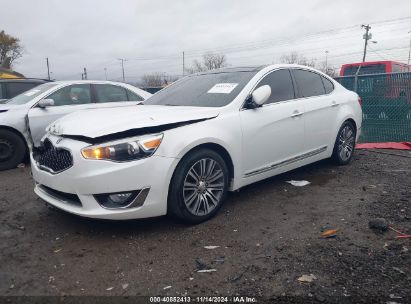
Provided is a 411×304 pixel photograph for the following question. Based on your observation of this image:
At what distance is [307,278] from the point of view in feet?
8.31

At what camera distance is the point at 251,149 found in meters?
3.90

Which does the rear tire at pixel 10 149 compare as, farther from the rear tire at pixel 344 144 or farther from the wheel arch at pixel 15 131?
the rear tire at pixel 344 144

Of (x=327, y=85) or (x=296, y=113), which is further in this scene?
(x=327, y=85)

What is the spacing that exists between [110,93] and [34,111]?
4.85 feet

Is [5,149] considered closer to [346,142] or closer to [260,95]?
[260,95]

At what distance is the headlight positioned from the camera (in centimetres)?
304

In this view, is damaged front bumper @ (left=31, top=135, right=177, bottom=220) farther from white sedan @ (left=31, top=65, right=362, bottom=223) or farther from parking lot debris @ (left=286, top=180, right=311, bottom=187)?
parking lot debris @ (left=286, top=180, right=311, bottom=187)

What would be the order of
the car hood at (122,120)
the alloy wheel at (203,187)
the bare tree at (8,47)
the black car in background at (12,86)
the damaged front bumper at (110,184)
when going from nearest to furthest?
the damaged front bumper at (110,184) < the car hood at (122,120) < the alloy wheel at (203,187) < the black car in background at (12,86) < the bare tree at (8,47)

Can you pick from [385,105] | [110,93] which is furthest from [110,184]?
[385,105]

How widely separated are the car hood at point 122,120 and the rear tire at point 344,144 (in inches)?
101

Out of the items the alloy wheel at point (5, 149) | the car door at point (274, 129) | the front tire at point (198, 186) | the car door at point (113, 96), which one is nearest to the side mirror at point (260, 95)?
the car door at point (274, 129)

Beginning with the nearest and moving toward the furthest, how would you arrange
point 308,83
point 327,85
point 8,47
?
point 308,83 → point 327,85 → point 8,47

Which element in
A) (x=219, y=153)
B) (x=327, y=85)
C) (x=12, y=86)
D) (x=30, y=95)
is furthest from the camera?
(x=12, y=86)

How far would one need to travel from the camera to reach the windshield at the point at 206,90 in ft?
13.1
